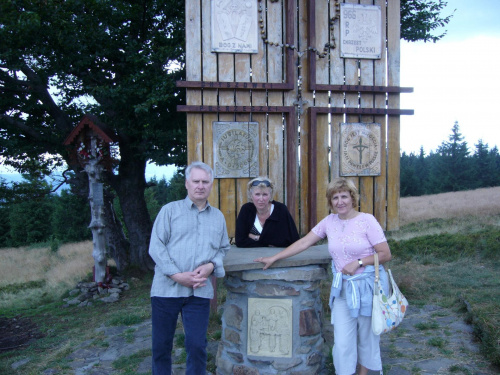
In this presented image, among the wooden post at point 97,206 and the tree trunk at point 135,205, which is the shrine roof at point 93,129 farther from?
the tree trunk at point 135,205

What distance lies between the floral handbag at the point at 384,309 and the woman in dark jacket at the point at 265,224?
112cm

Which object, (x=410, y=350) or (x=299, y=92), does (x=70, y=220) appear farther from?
(x=410, y=350)

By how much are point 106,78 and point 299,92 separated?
5.38m

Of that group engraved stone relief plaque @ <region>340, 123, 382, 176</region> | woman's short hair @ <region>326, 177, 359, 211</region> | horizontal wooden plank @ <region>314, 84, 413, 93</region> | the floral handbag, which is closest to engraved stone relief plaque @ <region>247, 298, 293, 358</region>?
the floral handbag

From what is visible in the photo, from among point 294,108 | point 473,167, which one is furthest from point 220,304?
point 473,167

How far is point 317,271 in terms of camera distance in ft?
12.5

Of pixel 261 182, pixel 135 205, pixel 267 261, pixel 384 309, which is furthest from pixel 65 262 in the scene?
pixel 384 309

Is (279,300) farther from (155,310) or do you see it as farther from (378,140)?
(378,140)

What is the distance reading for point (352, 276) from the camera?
3371 mm

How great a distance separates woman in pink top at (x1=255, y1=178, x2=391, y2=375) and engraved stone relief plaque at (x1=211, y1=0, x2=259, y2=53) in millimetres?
2323

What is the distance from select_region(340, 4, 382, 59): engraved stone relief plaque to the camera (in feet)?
16.9

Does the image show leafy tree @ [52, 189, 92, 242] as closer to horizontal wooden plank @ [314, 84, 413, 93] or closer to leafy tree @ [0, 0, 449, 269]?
leafy tree @ [0, 0, 449, 269]

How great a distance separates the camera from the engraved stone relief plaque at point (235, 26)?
4867 mm

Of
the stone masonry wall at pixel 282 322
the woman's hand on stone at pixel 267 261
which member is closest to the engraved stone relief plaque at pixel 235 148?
the stone masonry wall at pixel 282 322
